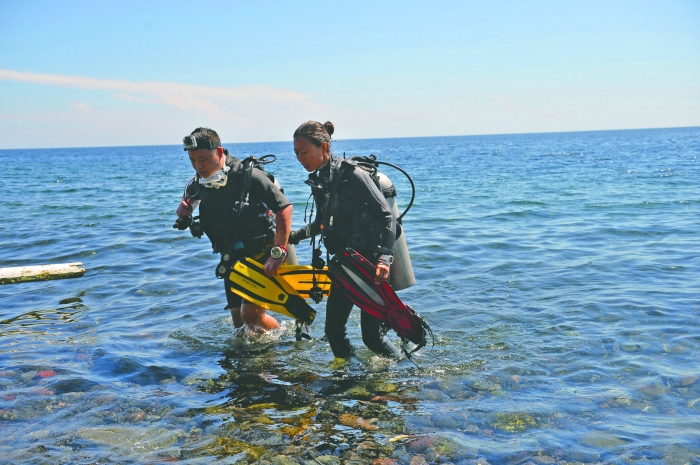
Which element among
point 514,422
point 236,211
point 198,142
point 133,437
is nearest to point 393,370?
point 514,422

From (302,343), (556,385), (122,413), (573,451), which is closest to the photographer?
(573,451)

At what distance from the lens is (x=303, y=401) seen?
509 cm

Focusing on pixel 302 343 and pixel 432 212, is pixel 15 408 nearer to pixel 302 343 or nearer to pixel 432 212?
pixel 302 343

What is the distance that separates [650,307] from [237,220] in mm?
5286

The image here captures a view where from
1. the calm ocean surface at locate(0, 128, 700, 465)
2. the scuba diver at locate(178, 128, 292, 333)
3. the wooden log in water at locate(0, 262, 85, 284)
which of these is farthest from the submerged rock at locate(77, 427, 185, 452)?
the wooden log in water at locate(0, 262, 85, 284)

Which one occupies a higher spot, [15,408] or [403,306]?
[403,306]

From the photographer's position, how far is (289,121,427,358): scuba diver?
15.8 ft

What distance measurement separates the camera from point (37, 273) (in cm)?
873

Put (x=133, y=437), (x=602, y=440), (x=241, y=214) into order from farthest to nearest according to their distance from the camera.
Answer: (x=241, y=214), (x=133, y=437), (x=602, y=440)

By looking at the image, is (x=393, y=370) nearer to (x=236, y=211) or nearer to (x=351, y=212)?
(x=351, y=212)

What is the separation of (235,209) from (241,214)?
0.23 meters

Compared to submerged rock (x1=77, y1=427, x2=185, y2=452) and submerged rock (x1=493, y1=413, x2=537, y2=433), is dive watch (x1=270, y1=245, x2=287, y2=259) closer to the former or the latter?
submerged rock (x1=77, y1=427, x2=185, y2=452)

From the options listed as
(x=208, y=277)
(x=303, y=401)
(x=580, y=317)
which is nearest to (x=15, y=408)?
(x=303, y=401)

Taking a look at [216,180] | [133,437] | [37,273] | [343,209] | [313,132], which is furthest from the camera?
[37,273]
